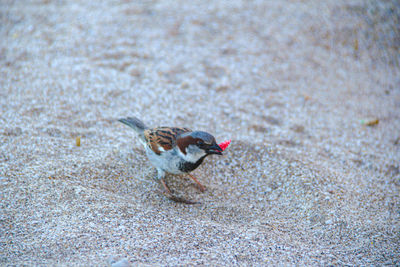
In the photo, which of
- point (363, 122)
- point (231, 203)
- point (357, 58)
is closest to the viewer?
point (231, 203)

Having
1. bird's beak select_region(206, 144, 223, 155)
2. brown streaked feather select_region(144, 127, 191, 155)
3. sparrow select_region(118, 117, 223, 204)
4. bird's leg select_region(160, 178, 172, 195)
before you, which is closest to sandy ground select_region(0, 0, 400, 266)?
bird's leg select_region(160, 178, 172, 195)

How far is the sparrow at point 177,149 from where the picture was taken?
3475 millimetres

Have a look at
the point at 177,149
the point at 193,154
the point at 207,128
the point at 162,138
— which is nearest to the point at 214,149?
the point at 193,154

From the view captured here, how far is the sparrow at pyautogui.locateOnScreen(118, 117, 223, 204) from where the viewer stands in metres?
3.47

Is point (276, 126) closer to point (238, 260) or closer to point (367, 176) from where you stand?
point (367, 176)

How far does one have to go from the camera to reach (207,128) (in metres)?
4.75

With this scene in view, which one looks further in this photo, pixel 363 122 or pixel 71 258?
pixel 363 122

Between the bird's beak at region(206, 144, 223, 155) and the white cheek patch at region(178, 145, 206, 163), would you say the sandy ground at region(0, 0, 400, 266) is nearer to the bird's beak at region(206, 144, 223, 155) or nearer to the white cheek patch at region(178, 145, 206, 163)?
the white cheek patch at region(178, 145, 206, 163)

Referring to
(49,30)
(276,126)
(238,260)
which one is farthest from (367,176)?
(49,30)

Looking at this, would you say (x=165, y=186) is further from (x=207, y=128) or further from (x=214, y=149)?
(x=207, y=128)

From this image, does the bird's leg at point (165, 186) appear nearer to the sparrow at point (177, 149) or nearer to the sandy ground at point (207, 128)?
the sparrow at point (177, 149)

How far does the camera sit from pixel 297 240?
3.20 metres

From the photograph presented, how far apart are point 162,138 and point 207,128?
44.1 inches

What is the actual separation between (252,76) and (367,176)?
2392mm
